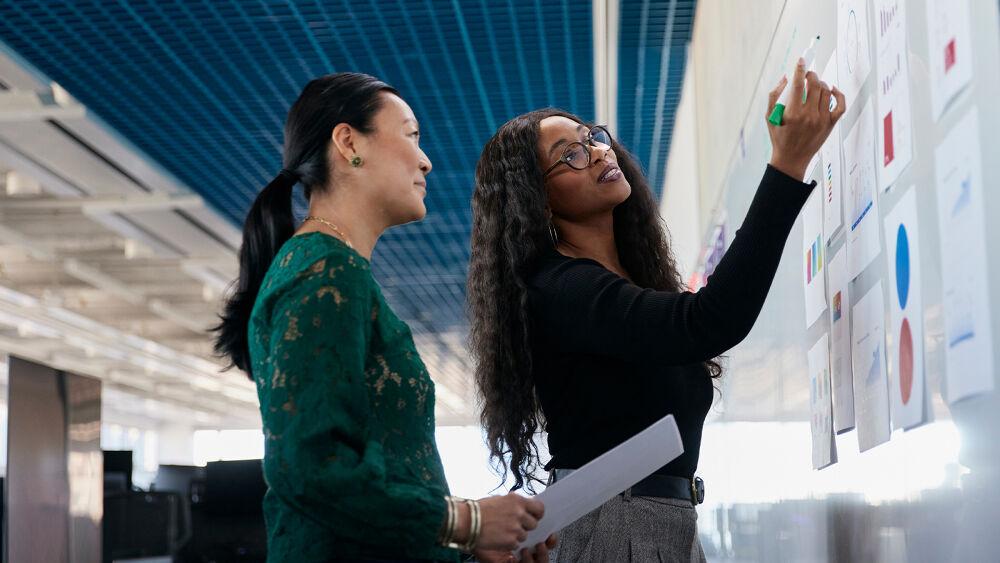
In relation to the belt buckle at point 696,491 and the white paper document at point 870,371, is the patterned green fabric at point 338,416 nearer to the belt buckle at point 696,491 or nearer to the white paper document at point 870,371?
the belt buckle at point 696,491

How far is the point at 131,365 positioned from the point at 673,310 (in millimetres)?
17443

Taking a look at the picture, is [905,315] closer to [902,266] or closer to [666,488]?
[902,266]

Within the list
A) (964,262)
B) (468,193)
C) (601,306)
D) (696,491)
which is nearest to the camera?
(964,262)

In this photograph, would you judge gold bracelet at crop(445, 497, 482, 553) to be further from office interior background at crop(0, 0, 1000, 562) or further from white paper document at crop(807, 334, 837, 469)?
white paper document at crop(807, 334, 837, 469)

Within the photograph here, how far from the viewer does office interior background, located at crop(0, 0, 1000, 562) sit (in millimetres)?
1174

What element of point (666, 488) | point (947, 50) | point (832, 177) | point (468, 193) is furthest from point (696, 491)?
point (468, 193)

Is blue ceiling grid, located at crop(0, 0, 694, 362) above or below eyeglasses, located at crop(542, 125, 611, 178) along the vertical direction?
above

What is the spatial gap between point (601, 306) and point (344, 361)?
42cm

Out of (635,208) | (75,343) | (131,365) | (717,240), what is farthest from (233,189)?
(131,365)

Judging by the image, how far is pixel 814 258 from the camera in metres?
1.87

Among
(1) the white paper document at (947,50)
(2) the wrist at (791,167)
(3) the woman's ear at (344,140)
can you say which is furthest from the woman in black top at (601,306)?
(3) the woman's ear at (344,140)

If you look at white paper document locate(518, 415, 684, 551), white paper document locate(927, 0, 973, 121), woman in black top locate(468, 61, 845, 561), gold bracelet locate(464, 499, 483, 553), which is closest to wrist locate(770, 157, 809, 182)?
woman in black top locate(468, 61, 845, 561)

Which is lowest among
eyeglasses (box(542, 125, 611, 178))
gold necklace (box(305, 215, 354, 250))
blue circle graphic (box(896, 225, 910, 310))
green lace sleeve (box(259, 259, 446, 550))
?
green lace sleeve (box(259, 259, 446, 550))

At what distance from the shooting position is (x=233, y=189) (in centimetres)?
818
